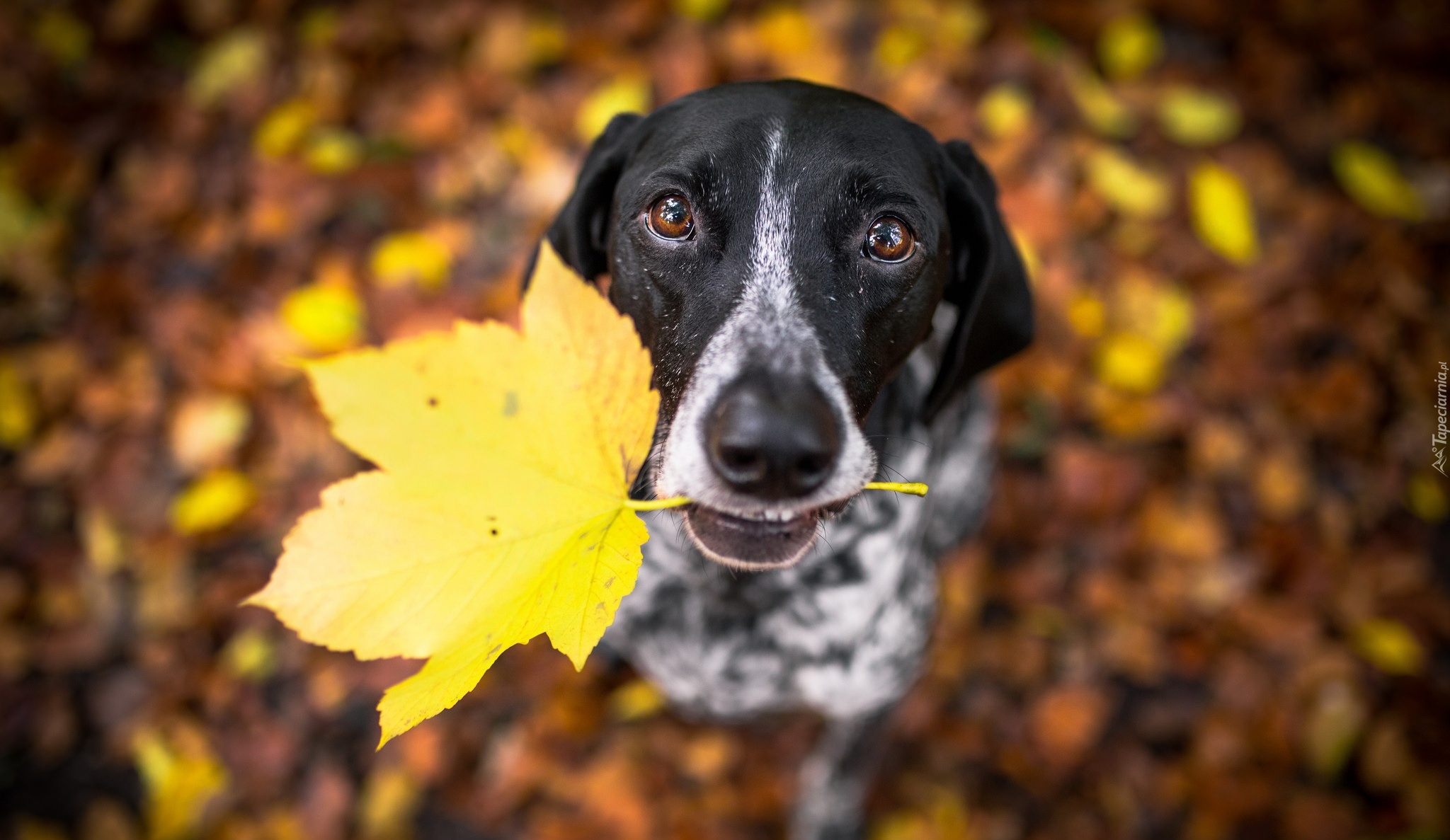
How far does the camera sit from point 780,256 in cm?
205

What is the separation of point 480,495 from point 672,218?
1.00 meters

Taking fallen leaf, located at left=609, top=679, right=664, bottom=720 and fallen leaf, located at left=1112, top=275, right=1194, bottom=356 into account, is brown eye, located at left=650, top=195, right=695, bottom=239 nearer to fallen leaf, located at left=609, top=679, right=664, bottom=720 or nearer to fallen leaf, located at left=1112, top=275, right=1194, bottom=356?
fallen leaf, located at left=609, top=679, right=664, bottom=720

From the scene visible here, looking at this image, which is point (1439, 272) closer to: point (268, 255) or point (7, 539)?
point (268, 255)

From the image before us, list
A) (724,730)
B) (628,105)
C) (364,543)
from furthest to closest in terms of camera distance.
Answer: (628,105), (724,730), (364,543)

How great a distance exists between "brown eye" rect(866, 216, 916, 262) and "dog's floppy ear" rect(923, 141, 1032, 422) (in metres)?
0.30

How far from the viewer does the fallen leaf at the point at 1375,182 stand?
463 cm

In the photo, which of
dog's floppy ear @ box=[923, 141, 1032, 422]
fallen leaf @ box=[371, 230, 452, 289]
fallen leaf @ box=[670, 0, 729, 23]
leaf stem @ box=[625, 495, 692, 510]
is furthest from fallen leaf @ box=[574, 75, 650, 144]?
leaf stem @ box=[625, 495, 692, 510]

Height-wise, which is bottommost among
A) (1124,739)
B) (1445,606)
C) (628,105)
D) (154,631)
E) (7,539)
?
(1124,739)

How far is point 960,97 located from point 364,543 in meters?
4.18

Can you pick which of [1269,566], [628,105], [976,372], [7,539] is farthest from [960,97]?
[7,539]

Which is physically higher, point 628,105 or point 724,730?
point 628,105

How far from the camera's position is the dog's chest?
2688 millimetres

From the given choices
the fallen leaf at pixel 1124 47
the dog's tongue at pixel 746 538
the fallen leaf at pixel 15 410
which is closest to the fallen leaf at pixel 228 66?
the fallen leaf at pixel 15 410

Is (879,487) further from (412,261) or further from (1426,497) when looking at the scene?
(1426,497)
